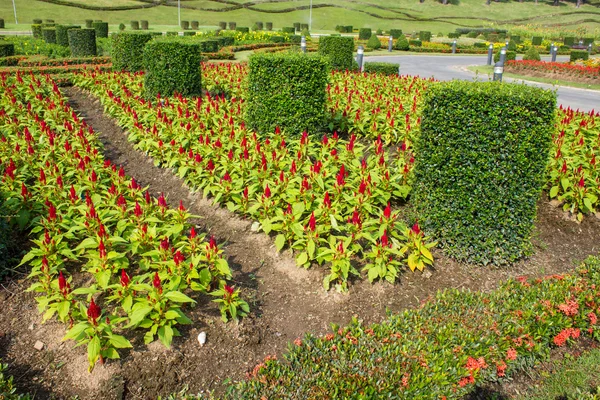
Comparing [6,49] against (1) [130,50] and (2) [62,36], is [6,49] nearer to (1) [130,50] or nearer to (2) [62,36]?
(2) [62,36]

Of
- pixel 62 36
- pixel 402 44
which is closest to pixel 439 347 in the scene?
pixel 62 36

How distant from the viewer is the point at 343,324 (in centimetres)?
410

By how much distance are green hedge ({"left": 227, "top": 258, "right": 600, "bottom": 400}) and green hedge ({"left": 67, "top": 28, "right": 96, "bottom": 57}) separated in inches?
928

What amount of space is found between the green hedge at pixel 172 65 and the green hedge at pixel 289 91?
308 cm

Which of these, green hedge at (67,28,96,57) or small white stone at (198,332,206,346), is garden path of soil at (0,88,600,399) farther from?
green hedge at (67,28,96,57)

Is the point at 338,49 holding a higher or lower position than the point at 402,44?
lower

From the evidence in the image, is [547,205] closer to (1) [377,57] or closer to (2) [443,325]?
(2) [443,325]

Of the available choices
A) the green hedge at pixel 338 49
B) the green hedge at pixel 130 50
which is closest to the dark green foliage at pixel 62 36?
the green hedge at pixel 130 50

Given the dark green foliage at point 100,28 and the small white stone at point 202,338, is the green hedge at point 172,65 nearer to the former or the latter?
the small white stone at point 202,338

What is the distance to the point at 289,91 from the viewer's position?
24.9 feet

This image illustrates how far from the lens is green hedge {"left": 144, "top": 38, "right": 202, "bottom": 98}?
1020cm

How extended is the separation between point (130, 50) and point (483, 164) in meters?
12.3

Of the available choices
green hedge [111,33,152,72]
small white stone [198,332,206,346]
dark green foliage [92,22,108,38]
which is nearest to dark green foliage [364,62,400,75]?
green hedge [111,33,152,72]

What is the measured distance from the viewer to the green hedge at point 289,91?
755cm
